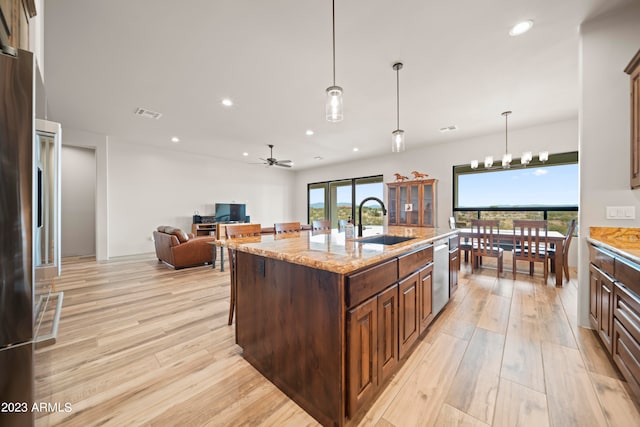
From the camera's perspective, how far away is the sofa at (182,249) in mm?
4418

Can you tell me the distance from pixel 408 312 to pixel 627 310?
1.22 metres

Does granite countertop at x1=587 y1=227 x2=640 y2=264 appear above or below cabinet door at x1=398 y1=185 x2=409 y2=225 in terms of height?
below

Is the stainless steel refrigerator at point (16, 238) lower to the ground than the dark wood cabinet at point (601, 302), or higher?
higher

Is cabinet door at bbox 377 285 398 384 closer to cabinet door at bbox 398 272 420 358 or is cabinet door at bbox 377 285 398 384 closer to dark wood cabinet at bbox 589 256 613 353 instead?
cabinet door at bbox 398 272 420 358

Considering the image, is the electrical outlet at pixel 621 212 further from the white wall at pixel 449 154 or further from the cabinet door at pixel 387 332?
the white wall at pixel 449 154

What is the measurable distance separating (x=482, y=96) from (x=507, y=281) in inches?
107

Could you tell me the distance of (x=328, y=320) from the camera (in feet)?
3.85

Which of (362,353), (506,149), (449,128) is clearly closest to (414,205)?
(449,128)

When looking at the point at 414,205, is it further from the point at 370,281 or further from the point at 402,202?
the point at 370,281

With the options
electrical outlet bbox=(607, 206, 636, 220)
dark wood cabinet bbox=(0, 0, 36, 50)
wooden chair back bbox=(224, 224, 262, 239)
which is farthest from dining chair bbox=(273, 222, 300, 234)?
electrical outlet bbox=(607, 206, 636, 220)

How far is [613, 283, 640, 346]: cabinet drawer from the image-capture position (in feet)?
4.25

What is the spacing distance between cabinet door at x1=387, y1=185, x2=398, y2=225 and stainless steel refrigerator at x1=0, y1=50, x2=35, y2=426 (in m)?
6.05

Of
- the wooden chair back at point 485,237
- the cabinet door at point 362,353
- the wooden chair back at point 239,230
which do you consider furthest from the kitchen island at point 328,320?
the wooden chair back at point 485,237

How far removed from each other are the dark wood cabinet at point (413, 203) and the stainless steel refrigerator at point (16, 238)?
233 inches
